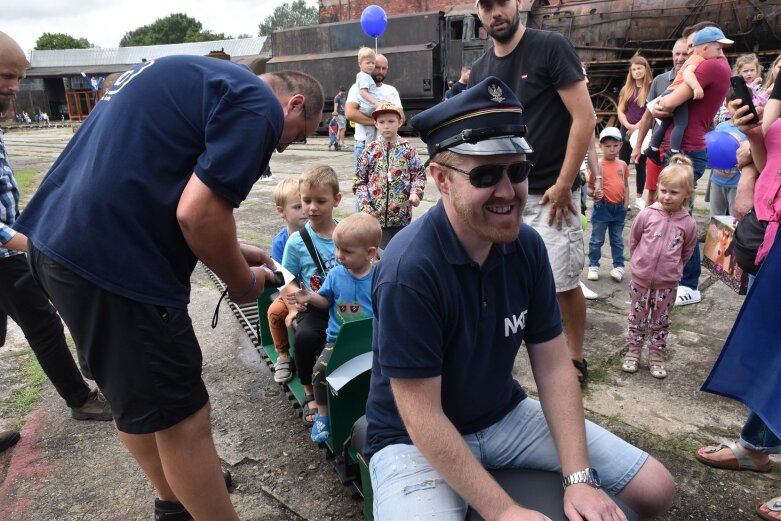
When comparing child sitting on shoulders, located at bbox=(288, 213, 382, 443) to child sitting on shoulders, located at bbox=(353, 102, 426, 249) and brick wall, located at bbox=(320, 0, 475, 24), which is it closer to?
child sitting on shoulders, located at bbox=(353, 102, 426, 249)

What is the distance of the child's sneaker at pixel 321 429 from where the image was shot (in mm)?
2438

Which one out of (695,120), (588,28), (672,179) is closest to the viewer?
(672,179)

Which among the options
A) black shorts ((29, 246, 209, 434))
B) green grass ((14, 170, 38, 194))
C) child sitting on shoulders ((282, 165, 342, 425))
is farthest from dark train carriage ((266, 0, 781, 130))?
black shorts ((29, 246, 209, 434))

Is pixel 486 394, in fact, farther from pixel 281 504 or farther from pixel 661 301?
pixel 661 301

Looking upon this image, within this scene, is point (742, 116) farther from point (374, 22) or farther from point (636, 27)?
point (636, 27)

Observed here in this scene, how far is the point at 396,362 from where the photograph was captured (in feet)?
5.09

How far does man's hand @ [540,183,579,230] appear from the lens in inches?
115

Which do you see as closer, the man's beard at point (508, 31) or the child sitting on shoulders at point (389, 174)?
the man's beard at point (508, 31)

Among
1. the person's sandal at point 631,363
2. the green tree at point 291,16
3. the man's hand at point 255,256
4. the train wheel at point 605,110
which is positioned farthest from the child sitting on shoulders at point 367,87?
the green tree at point 291,16

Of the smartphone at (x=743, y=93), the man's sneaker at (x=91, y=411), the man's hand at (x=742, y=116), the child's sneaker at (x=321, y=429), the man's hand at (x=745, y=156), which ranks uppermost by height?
the smartphone at (x=743, y=93)

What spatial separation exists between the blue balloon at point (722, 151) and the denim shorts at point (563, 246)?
7.85 feet

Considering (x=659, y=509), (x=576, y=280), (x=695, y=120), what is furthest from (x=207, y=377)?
(x=695, y=120)

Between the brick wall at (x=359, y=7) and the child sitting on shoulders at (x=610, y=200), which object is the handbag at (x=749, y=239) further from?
the brick wall at (x=359, y=7)

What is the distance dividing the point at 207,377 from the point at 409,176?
6.72ft
